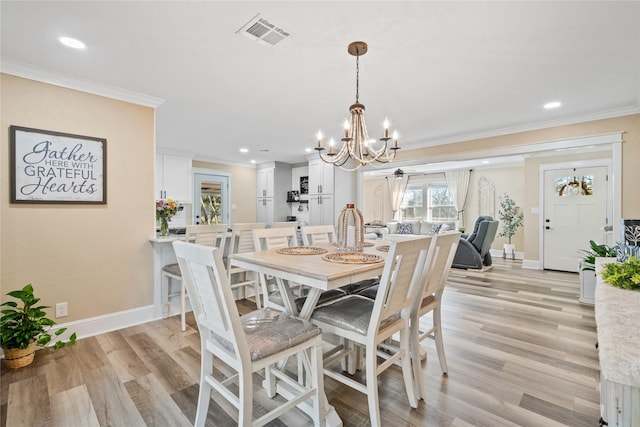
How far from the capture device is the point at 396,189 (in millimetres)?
9117

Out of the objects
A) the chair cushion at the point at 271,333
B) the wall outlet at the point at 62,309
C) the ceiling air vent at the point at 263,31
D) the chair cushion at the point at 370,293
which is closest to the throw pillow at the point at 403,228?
the chair cushion at the point at 370,293

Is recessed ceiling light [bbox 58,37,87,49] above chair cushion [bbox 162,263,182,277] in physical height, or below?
above

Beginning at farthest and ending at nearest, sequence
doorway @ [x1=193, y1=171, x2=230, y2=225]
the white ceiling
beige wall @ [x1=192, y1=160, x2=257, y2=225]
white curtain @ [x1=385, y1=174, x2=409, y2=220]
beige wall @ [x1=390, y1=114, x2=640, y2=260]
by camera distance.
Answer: white curtain @ [x1=385, y1=174, x2=409, y2=220]
beige wall @ [x1=192, y1=160, x2=257, y2=225]
doorway @ [x1=193, y1=171, x2=230, y2=225]
beige wall @ [x1=390, y1=114, x2=640, y2=260]
the white ceiling

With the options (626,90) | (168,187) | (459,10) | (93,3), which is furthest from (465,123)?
(168,187)

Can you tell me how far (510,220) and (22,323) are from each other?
8353 millimetres

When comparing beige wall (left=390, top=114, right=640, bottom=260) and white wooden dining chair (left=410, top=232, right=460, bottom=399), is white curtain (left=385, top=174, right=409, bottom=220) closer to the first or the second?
beige wall (left=390, top=114, right=640, bottom=260)

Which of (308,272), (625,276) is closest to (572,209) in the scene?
(625,276)

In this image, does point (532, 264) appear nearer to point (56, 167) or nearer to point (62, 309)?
point (62, 309)

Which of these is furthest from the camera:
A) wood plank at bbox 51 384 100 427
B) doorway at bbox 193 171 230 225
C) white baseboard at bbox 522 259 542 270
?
doorway at bbox 193 171 230 225

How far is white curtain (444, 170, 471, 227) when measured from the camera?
7836 millimetres

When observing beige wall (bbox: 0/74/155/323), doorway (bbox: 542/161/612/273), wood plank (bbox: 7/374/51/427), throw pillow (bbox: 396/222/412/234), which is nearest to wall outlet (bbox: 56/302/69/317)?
beige wall (bbox: 0/74/155/323)

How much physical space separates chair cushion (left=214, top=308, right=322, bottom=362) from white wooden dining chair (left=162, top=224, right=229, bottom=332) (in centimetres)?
158

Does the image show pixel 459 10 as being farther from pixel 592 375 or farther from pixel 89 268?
pixel 89 268

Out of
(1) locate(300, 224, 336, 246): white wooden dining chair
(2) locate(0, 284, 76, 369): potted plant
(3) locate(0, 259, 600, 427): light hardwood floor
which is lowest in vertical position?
(3) locate(0, 259, 600, 427): light hardwood floor
